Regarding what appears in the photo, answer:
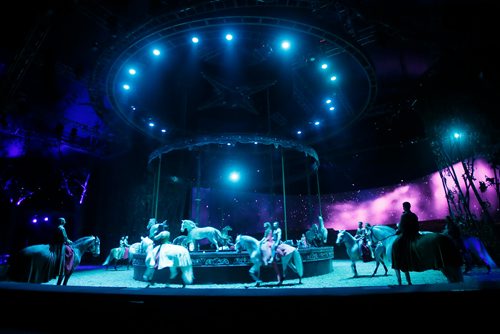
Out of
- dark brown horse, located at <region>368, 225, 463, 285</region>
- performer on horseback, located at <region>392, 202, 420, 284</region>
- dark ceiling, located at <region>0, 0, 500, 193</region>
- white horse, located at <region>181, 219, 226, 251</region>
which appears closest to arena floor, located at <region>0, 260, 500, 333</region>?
dark brown horse, located at <region>368, 225, 463, 285</region>

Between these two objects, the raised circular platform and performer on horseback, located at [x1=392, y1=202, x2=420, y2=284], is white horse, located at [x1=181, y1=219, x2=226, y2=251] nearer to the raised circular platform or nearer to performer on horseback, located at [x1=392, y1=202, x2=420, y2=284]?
the raised circular platform

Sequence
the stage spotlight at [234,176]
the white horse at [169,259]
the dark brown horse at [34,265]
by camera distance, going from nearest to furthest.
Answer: the dark brown horse at [34,265], the white horse at [169,259], the stage spotlight at [234,176]

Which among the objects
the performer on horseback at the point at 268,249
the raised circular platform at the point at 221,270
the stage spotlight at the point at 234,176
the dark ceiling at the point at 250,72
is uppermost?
the dark ceiling at the point at 250,72

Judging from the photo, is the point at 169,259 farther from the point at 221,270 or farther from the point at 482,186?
the point at 482,186

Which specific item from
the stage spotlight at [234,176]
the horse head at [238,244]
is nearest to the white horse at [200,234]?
the horse head at [238,244]

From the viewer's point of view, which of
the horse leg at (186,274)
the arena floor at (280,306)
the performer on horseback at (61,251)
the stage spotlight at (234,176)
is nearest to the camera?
the arena floor at (280,306)

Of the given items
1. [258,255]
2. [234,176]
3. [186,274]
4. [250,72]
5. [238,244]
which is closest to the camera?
[186,274]

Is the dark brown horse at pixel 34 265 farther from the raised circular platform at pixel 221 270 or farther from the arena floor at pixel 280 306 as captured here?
the arena floor at pixel 280 306

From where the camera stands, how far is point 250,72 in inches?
387

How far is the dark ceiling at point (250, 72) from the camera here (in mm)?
7160

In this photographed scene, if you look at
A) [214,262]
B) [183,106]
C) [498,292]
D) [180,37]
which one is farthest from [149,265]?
[183,106]

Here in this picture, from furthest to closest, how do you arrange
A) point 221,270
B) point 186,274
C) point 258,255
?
point 221,270 < point 258,255 < point 186,274

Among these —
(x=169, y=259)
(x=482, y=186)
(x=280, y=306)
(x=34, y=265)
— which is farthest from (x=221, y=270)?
(x=482, y=186)

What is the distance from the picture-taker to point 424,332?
5.74 feet
